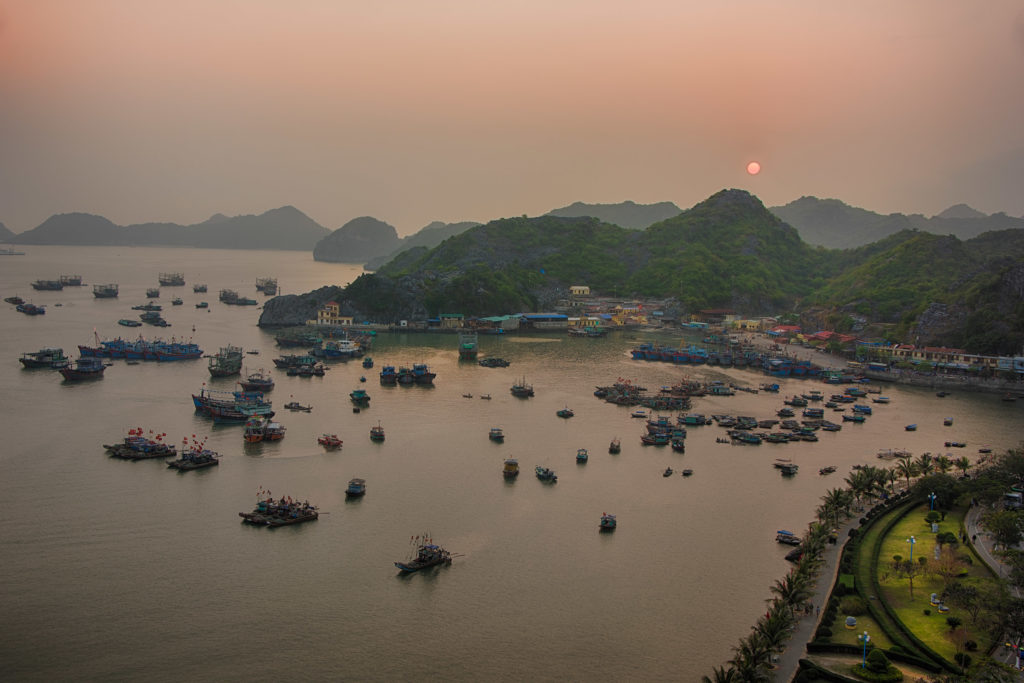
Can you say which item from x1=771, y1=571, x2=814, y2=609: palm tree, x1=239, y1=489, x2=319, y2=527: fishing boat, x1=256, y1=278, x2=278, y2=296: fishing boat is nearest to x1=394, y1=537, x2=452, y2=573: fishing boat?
x1=239, y1=489, x2=319, y2=527: fishing boat

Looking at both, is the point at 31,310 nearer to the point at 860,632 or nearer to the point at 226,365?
the point at 226,365

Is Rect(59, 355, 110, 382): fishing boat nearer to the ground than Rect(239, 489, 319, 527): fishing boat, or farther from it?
farther from it

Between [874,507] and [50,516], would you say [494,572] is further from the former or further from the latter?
[50,516]

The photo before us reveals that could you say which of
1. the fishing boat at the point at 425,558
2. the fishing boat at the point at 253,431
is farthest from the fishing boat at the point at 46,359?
the fishing boat at the point at 425,558

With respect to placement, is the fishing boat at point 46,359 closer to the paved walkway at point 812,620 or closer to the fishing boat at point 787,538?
the fishing boat at point 787,538

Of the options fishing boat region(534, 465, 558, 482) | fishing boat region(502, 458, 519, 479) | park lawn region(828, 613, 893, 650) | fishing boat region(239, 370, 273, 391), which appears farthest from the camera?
fishing boat region(239, 370, 273, 391)

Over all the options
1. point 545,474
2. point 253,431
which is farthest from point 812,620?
point 253,431

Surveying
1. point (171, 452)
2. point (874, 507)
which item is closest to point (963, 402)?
point (874, 507)

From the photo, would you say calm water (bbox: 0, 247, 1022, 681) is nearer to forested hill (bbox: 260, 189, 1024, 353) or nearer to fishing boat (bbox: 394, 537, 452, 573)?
fishing boat (bbox: 394, 537, 452, 573)
